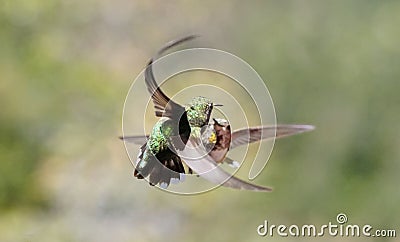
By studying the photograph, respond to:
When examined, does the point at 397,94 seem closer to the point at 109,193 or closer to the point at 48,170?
the point at 109,193

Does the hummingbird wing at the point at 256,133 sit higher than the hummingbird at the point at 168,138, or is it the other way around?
the hummingbird wing at the point at 256,133

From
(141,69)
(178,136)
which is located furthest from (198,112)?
(141,69)

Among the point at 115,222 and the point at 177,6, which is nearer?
the point at 115,222

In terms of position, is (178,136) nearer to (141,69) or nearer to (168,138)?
(168,138)

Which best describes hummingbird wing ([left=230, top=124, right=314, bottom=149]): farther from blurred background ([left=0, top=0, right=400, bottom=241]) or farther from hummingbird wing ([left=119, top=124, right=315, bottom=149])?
blurred background ([left=0, top=0, right=400, bottom=241])

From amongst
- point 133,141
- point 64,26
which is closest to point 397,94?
point 64,26

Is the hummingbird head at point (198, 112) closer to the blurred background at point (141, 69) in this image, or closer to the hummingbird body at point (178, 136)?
the hummingbird body at point (178, 136)

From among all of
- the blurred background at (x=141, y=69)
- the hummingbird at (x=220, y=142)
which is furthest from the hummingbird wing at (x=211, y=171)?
the blurred background at (x=141, y=69)
